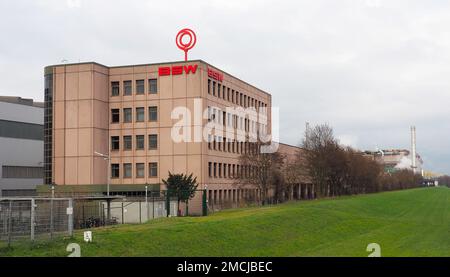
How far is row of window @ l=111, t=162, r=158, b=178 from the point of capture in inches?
3167

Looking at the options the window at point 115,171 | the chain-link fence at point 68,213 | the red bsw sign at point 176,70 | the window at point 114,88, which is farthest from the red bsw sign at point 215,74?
the window at point 115,171

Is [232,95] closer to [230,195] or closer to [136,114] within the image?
[230,195]

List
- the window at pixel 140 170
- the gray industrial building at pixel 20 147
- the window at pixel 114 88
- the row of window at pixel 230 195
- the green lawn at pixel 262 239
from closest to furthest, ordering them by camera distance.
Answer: the green lawn at pixel 262 239 < the row of window at pixel 230 195 < the window at pixel 140 170 < the window at pixel 114 88 < the gray industrial building at pixel 20 147

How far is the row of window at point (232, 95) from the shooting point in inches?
3219

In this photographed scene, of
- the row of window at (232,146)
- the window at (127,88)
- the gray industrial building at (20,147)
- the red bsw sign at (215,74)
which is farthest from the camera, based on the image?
the gray industrial building at (20,147)

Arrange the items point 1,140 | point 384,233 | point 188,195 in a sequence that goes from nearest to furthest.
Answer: point 384,233
point 188,195
point 1,140

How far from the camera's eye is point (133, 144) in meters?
81.9

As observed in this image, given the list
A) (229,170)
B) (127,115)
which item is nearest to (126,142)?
(127,115)

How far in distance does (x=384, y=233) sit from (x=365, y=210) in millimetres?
27029

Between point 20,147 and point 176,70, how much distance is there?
29737mm

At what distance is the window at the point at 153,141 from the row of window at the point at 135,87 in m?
5.96

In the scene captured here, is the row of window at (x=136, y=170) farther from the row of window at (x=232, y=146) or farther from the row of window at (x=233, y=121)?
the row of window at (x=233, y=121)
